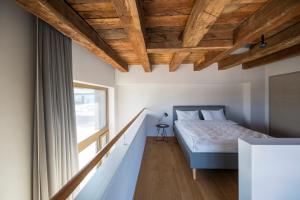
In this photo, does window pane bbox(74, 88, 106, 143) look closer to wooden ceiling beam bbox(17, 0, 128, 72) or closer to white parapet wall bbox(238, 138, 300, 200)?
wooden ceiling beam bbox(17, 0, 128, 72)

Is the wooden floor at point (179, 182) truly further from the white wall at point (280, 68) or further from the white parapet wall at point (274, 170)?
the white wall at point (280, 68)

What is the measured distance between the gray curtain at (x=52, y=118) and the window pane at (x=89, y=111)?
126cm

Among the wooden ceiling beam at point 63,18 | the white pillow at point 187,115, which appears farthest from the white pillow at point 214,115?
the wooden ceiling beam at point 63,18

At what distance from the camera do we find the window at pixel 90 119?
3.22 meters

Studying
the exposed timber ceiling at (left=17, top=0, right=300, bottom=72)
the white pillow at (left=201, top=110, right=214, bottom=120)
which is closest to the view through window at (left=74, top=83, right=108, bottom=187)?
the exposed timber ceiling at (left=17, top=0, right=300, bottom=72)

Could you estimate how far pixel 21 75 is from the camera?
1417 millimetres

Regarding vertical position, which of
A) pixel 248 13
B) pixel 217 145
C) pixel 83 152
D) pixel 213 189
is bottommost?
pixel 213 189

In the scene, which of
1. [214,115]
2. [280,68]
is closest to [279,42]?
[280,68]

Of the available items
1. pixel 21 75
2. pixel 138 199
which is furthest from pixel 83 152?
pixel 21 75

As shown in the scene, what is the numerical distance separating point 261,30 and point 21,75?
2.26m

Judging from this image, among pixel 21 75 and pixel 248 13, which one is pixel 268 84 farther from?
pixel 21 75

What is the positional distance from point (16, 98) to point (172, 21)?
1.65 meters

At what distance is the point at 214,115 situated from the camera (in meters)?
4.86

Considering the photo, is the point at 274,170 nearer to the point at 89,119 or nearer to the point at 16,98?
the point at 16,98
